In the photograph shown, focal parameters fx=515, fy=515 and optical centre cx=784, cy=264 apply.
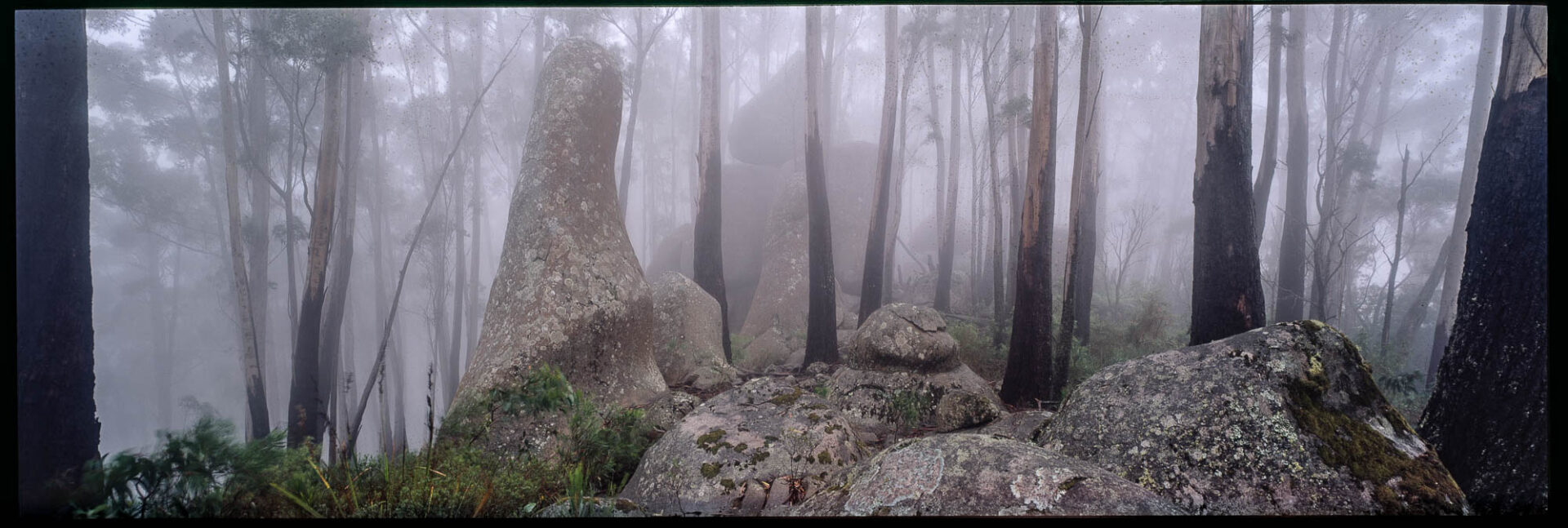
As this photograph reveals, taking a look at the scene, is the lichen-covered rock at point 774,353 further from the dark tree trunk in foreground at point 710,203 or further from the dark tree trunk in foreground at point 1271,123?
the dark tree trunk in foreground at point 1271,123

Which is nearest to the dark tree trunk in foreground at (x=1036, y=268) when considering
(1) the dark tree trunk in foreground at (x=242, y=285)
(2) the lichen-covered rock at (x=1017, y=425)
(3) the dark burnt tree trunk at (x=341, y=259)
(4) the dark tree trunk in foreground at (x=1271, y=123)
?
(2) the lichen-covered rock at (x=1017, y=425)

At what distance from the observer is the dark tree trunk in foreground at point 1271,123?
9.80 m

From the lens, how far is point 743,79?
30.5m

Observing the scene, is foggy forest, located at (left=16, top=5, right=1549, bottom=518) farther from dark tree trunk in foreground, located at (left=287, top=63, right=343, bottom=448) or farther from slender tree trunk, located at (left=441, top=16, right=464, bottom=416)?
slender tree trunk, located at (left=441, top=16, right=464, bottom=416)

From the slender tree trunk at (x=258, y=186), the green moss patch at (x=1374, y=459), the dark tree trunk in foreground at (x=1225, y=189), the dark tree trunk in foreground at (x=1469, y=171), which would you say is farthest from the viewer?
the slender tree trunk at (x=258, y=186)

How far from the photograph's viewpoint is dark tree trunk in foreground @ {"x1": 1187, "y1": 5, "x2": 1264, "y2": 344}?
4.96 meters

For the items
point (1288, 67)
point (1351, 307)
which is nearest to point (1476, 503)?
point (1288, 67)

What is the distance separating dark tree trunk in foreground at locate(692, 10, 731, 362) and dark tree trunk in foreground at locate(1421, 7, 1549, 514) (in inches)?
312

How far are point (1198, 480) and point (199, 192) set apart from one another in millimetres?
20825

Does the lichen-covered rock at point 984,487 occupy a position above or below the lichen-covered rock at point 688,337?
above

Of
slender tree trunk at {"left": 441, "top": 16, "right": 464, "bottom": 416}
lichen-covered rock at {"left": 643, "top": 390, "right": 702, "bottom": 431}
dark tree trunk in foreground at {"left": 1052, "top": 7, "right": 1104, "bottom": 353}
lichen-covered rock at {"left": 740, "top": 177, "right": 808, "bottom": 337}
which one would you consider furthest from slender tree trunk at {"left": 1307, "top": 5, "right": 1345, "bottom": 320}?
slender tree trunk at {"left": 441, "top": 16, "right": 464, "bottom": 416}

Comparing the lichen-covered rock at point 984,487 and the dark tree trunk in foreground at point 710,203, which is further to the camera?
the dark tree trunk in foreground at point 710,203

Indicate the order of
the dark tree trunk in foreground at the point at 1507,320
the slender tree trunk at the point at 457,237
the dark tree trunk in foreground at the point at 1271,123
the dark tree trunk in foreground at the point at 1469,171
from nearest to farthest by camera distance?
the dark tree trunk in foreground at the point at 1507,320 < the dark tree trunk in foreground at the point at 1469,171 < the dark tree trunk in foreground at the point at 1271,123 < the slender tree trunk at the point at 457,237

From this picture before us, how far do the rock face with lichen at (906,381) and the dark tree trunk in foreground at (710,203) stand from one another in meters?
4.01
